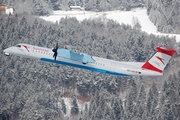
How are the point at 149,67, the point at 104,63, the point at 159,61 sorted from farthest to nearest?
the point at 104,63
the point at 149,67
the point at 159,61

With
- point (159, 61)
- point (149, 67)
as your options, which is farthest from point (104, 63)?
point (159, 61)

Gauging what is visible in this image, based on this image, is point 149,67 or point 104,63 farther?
point 104,63

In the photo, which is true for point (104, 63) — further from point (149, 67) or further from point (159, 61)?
point (159, 61)

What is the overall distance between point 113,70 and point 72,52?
9271mm

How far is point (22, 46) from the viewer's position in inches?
6777

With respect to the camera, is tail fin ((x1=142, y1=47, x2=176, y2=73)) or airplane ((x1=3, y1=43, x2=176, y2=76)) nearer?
tail fin ((x1=142, y1=47, x2=176, y2=73))

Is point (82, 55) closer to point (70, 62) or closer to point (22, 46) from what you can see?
point (70, 62)

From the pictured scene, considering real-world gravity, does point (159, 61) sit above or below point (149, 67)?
above

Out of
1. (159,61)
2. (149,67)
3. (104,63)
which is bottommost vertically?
(149,67)

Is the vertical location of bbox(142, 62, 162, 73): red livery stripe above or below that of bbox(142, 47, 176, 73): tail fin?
below

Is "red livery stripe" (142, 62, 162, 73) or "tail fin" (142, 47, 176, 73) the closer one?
"tail fin" (142, 47, 176, 73)

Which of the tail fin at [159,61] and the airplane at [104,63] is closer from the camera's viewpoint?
the tail fin at [159,61]

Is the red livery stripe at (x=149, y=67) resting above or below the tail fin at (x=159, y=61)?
below

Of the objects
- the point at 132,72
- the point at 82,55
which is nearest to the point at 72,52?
the point at 82,55
